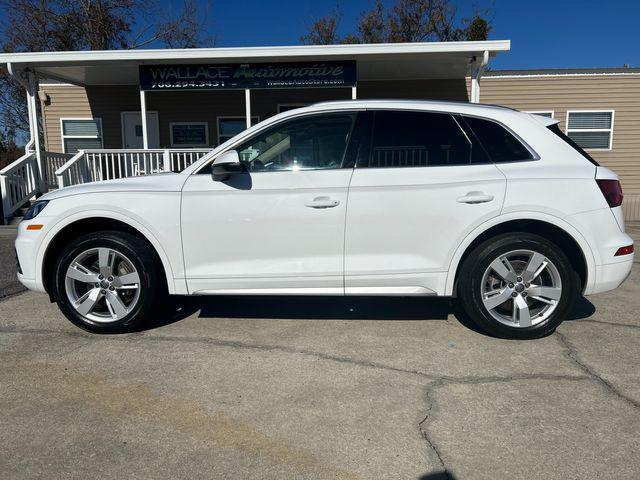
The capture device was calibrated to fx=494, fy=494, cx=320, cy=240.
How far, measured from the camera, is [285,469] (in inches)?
91.6

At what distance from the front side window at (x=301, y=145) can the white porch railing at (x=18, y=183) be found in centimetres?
874

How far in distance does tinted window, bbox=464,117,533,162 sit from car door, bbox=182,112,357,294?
1.01 metres

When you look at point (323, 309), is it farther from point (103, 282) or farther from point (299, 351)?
point (103, 282)

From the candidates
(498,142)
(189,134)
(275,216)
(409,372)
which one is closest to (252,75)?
(189,134)

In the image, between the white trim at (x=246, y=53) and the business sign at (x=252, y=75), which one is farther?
the business sign at (x=252, y=75)

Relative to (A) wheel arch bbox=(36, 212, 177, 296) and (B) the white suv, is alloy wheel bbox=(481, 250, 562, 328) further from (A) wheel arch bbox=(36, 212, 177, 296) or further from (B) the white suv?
(A) wheel arch bbox=(36, 212, 177, 296)

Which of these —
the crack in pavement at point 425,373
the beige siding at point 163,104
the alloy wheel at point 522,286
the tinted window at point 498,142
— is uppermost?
the beige siding at point 163,104

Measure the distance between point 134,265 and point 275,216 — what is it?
48.6 inches

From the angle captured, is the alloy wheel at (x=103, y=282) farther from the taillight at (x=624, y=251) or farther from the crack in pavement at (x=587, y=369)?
the taillight at (x=624, y=251)

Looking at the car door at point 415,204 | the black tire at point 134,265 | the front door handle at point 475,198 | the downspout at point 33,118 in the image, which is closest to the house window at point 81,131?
the downspout at point 33,118

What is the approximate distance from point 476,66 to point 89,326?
977 centimetres

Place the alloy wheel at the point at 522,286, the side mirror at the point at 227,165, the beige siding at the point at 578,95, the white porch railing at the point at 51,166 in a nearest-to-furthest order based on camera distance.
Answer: the side mirror at the point at 227,165
the alloy wheel at the point at 522,286
the white porch railing at the point at 51,166
the beige siding at the point at 578,95

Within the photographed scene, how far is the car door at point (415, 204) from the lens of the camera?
380 centimetres

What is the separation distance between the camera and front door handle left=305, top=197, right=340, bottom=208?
382 cm
